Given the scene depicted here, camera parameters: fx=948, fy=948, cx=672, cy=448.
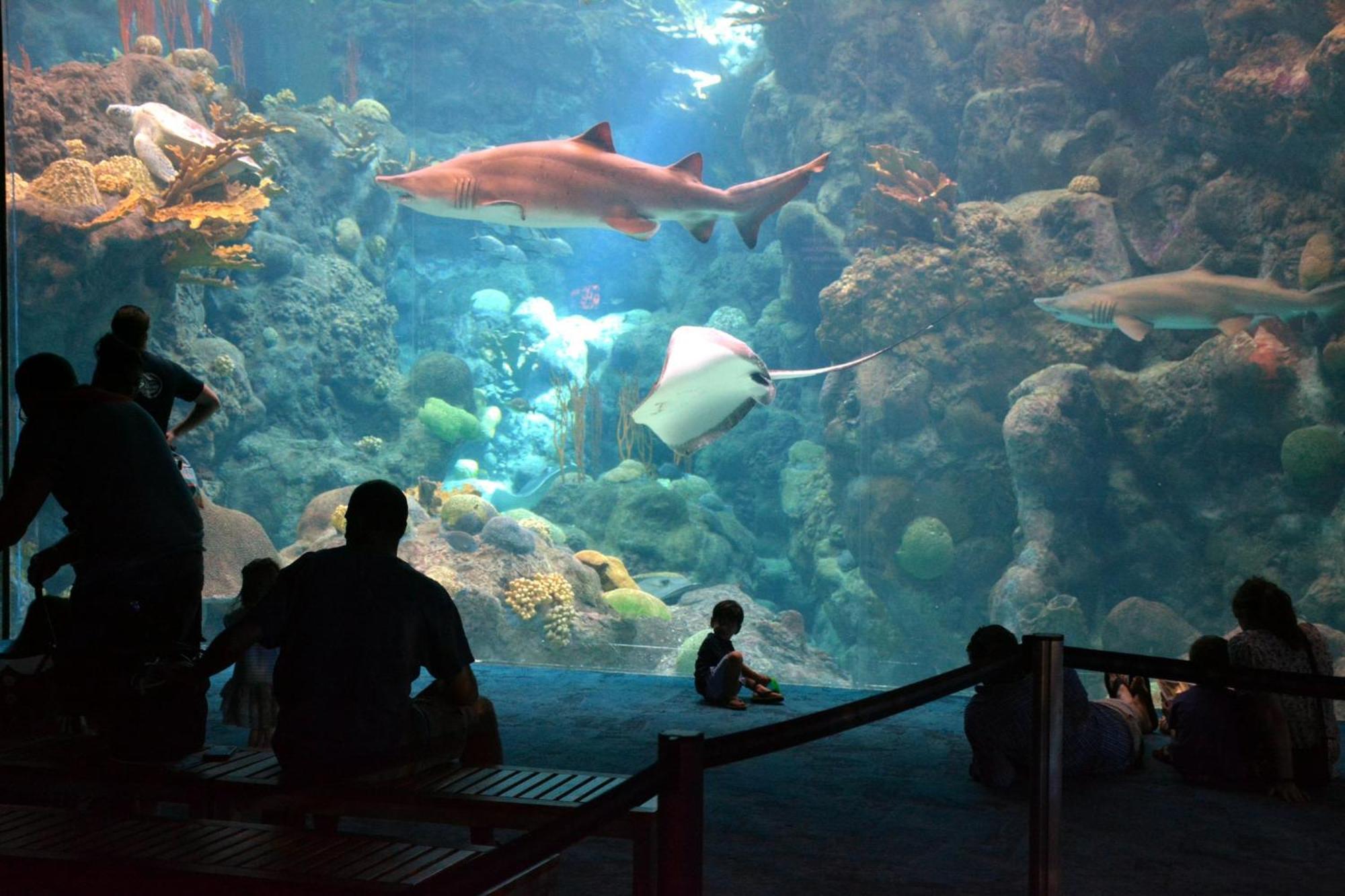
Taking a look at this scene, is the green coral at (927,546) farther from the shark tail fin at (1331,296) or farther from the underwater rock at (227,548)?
the underwater rock at (227,548)

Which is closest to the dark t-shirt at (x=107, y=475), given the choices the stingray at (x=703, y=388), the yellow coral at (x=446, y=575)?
the stingray at (x=703, y=388)

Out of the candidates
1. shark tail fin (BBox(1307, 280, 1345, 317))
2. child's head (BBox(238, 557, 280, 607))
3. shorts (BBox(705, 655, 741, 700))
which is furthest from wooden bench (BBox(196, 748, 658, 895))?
shark tail fin (BBox(1307, 280, 1345, 317))

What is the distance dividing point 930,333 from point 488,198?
24.3ft

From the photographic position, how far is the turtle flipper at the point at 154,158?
1048cm

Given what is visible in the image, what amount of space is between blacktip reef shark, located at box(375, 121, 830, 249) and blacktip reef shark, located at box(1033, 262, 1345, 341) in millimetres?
4166

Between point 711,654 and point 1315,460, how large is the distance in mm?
9223

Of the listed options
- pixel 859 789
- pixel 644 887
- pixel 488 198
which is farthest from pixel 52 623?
pixel 488 198

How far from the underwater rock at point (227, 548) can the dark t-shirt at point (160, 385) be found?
6485 mm

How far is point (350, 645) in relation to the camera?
6.29 feet

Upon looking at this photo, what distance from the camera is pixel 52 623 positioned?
8.98ft

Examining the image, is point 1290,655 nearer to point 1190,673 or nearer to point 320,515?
point 1190,673

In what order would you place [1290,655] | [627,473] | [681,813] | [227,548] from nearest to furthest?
[681,813] → [1290,655] → [227,548] → [627,473]

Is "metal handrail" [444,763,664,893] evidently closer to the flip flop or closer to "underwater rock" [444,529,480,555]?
the flip flop

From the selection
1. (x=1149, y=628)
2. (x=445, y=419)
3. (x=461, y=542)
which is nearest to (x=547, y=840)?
(x=461, y=542)
